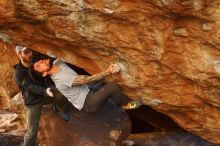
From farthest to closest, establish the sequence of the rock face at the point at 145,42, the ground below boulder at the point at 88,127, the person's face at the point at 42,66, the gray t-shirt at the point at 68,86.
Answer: the ground below boulder at the point at 88,127 → the gray t-shirt at the point at 68,86 → the person's face at the point at 42,66 → the rock face at the point at 145,42

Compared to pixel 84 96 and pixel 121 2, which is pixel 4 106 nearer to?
pixel 84 96

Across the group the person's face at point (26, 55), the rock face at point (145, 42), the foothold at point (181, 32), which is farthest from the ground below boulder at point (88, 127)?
the foothold at point (181, 32)

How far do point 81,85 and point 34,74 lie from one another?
34.6 inches

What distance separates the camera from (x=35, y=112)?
822 cm

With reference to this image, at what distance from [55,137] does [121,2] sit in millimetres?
4295

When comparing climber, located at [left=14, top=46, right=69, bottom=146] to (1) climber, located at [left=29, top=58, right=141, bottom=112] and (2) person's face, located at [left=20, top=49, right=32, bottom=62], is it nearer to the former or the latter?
(2) person's face, located at [left=20, top=49, right=32, bottom=62]

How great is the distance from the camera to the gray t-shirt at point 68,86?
7.29 metres

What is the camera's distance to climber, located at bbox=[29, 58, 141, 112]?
714 cm

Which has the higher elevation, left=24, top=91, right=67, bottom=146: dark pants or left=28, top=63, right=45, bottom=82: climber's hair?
left=28, top=63, right=45, bottom=82: climber's hair

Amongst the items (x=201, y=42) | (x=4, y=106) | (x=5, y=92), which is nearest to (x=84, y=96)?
(x=201, y=42)

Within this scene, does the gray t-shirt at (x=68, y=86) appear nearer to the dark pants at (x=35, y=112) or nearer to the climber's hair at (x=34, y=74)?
the climber's hair at (x=34, y=74)

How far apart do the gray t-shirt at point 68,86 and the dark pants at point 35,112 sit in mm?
529

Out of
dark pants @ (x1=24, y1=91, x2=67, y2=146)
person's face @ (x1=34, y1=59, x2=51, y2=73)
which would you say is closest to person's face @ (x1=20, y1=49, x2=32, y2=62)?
person's face @ (x1=34, y1=59, x2=51, y2=73)

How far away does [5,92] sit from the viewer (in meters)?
11.0
